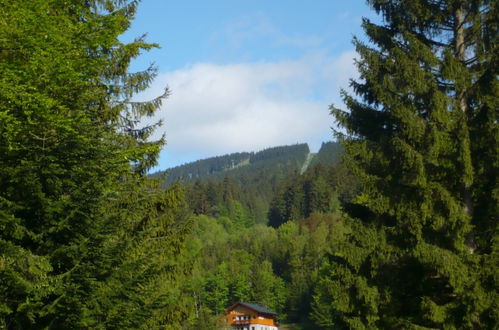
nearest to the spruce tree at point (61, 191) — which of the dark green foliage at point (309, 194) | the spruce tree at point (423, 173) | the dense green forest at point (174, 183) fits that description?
the dense green forest at point (174, 183)

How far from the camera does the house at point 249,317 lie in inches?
3610

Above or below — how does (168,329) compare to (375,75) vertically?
below

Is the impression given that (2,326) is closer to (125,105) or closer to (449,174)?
(125,105)

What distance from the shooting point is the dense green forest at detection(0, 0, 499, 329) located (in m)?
12.6

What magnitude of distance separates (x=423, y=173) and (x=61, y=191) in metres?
8.13

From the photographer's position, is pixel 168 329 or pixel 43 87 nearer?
pixel 43 87

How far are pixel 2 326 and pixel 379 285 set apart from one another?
29.5 feet

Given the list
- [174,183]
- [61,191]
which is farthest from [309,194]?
[61,191]

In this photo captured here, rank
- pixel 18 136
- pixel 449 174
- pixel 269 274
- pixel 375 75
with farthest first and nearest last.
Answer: pixel 269 274, pixel 375 75, pixel 449 174, pixel 18 136

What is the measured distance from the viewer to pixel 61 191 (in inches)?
520

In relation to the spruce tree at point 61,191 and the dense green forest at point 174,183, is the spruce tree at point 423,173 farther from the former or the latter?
the spruce tree at point 61,191

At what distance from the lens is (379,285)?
16.1 metres

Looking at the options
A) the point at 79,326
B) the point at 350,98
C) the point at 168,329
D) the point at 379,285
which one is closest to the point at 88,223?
the point at 79,326

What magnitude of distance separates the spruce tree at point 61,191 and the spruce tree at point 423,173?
18.0 feet
